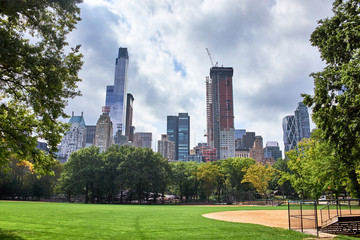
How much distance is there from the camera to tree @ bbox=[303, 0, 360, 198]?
509 inches

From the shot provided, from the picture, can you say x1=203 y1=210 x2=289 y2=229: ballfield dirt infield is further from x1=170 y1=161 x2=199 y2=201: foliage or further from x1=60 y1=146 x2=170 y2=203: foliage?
x1=170 y1=161 x2=199 y2=201: foliage

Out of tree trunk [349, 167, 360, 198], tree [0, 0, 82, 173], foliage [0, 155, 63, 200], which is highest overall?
tree [0, 0, 82, 173]

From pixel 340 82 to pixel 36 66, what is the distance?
1548 cm

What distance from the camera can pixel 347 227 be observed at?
16078 millimetres

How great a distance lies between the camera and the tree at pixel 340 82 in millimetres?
12930

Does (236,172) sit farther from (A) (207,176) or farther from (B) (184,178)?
(B) (184,178)

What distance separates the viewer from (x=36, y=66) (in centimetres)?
1181

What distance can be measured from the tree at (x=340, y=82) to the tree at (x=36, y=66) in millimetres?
13711

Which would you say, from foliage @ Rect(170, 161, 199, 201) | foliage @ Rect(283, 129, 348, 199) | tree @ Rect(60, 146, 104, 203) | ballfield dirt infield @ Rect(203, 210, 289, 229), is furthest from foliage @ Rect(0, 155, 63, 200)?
foliage @ Rect(283, 129, 348, 199)

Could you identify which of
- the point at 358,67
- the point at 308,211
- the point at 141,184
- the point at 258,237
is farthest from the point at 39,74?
the point at 141,184

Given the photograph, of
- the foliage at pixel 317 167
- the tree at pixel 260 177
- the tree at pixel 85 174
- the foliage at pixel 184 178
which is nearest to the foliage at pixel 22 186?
the tree at pixel 85 174

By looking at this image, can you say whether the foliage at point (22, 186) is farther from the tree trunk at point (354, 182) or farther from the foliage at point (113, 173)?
the tree trunk at point (354, 182)

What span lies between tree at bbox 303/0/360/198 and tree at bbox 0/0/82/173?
13.7 m

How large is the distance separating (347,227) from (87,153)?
6461 centimetres
